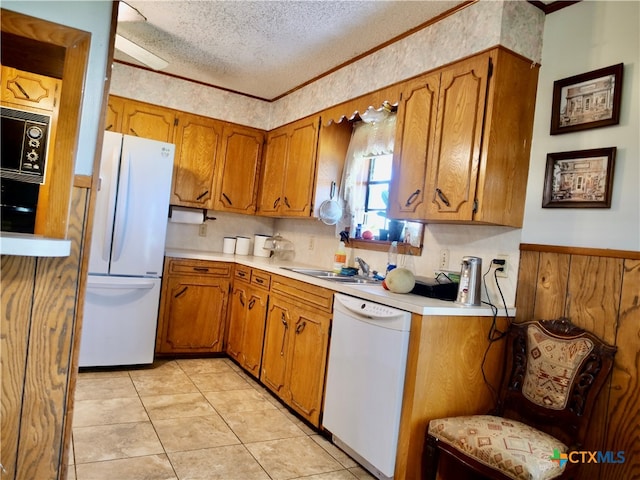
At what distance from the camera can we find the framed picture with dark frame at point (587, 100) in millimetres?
1886

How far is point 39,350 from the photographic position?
4.75ft

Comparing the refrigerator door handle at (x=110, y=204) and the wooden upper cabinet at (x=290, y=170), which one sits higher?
the wooden upper cabinet at (x=290, y=170)

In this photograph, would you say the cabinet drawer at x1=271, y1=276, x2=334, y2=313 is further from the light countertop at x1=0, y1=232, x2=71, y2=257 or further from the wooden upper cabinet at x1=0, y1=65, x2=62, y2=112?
the wooden upper cabinet at x1=0, y1=65, x2=62, y2=112

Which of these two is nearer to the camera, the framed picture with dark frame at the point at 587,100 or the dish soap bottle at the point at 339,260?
the framed picture with dark frame at the point at 587,100

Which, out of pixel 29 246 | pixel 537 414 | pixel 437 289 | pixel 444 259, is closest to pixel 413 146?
pixel 444 259

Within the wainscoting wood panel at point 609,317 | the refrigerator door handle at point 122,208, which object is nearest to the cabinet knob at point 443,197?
the wainscoting wood panel at point 609,317

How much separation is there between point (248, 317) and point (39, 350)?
2055mm

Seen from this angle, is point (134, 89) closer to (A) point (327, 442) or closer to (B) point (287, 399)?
(B) point (287, 399)

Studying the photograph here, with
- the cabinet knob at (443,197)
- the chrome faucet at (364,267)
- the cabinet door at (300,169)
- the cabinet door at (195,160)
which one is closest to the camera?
the cabinet knob at (443,197)

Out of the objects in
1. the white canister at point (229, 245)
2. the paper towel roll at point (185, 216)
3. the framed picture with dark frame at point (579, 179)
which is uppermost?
the framed picture with dark frame at point (579, 179)

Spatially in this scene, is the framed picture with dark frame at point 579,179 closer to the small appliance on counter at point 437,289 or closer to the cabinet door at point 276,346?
the small appliance on counter at point 437,289

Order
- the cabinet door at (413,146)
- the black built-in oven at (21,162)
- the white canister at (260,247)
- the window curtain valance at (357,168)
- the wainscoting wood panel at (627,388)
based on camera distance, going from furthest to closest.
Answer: the white canister at (260,247) < the window curtain valance at (357,168) < the cabinet door at (413,146) < the black built-in oven at (21,162) < the wainscoting wood panel at (627,388)

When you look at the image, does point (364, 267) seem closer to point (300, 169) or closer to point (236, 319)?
point (300, 169)

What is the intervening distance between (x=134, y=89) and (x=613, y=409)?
394 centimetres
